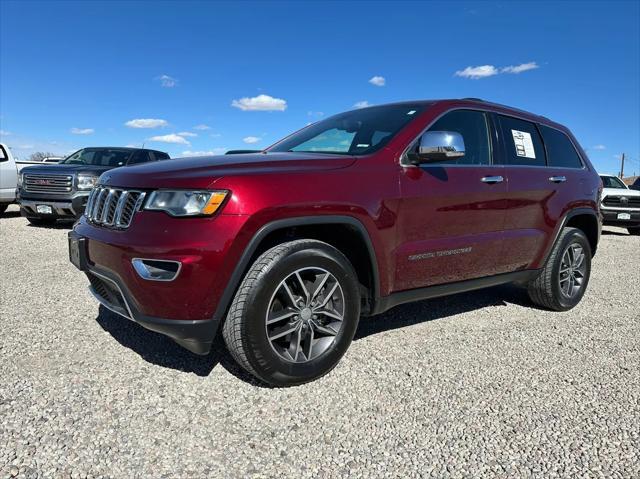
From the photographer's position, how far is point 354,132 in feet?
11.9

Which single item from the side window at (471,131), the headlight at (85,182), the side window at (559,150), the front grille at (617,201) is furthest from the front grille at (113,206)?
the front grille at (617,201)

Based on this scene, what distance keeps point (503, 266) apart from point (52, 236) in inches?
301

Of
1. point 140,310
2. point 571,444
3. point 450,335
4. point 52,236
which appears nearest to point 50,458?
point 140,310

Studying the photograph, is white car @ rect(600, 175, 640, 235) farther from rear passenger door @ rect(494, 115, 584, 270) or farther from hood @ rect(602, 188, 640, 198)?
rear passenger door @ rect(494, 115, 584, 270)

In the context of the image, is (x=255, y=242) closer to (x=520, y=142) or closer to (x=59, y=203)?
(x=520, y=142)

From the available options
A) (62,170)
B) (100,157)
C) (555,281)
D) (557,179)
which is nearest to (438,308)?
(555,281)

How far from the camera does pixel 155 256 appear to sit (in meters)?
2.37

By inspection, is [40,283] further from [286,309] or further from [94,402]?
[286,309]

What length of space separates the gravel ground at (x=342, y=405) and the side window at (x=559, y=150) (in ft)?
4.93

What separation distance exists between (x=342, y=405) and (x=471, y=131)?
2.33m

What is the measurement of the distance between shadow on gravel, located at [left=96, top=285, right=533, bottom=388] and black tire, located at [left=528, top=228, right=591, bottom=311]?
286mm

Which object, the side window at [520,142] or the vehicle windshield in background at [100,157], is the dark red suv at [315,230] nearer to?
the side window at [520,142]

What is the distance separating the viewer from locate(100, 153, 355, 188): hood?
2459 mm

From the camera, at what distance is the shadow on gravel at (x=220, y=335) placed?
3.05 meters
